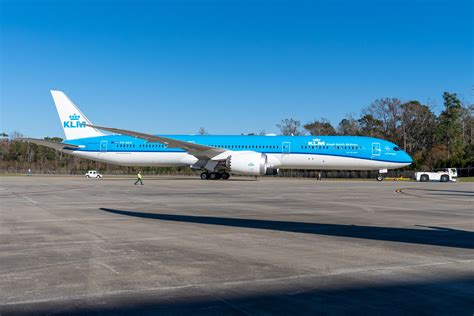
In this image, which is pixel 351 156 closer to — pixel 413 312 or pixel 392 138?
pixel 413 312

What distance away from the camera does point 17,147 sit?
104188 millimetres

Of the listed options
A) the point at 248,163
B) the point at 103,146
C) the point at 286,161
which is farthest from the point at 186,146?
the point at 103,146

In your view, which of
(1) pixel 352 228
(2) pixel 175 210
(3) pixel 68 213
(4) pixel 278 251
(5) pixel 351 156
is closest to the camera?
(4) pixel 278 251

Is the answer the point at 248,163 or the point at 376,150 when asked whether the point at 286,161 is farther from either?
the point at 376,150

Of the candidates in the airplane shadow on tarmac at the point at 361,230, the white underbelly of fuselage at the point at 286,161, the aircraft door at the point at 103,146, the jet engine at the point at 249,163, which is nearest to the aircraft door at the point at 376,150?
the white underbelly of fuselage at the point at 286,161

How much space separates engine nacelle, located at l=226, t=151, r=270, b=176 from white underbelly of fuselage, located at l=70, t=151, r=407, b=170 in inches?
114

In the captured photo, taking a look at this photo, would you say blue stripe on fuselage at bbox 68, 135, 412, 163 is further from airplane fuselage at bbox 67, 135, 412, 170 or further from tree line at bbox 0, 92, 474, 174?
tree line at bbox 0, 92, 474, 174

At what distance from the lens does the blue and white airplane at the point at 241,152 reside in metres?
33.2

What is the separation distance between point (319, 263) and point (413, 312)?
202 cm

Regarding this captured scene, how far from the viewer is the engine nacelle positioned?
3219 centimetres

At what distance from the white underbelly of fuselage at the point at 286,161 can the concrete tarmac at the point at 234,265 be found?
79.6ft

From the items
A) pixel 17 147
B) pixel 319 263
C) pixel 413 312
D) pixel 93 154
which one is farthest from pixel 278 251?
pixel 17 147

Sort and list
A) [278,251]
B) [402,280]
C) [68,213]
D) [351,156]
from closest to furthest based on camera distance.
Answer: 1. [402,280]
2. [278,251]
3. [68,213]
4. [351,156]

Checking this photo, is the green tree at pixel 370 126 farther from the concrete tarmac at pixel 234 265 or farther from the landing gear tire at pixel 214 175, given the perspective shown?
the concrete tarmac at pixel 234 265
